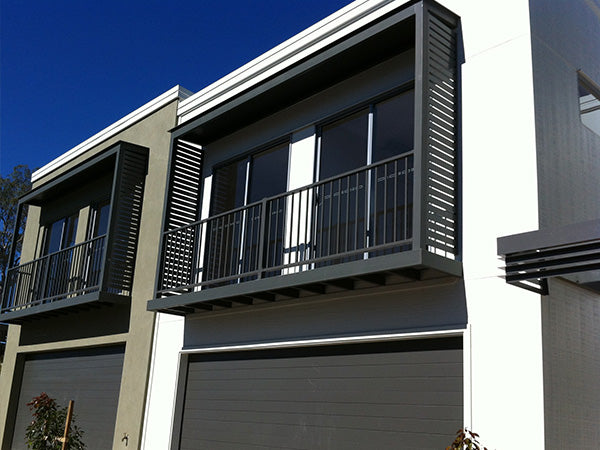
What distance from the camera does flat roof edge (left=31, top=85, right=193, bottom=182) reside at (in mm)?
13250

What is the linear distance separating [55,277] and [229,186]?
17.2 ft

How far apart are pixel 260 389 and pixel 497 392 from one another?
3.96 metres

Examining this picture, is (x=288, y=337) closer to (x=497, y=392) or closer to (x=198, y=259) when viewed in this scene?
(x=198, y=259)

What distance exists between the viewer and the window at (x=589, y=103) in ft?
29.1

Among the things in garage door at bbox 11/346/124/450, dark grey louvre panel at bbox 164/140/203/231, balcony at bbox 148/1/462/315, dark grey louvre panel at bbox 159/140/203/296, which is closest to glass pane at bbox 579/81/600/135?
balcony at bbox 148/1/462/315

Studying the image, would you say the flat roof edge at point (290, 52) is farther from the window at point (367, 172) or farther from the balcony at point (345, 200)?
the window at point (367, 172)

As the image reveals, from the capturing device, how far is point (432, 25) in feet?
26.3

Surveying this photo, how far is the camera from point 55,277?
48.0 feet

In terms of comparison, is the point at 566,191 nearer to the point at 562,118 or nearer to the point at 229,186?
the point at 562,118

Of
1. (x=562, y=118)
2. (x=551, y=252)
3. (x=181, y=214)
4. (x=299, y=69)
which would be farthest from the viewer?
(x=181, y=214)

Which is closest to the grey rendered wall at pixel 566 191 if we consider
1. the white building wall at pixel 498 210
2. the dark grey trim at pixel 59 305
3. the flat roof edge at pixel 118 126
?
the white building wall at pixel 498 210

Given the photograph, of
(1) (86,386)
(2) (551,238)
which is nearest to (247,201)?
(1) (86,386)

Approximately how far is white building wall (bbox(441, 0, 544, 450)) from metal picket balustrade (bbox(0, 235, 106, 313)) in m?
8.35

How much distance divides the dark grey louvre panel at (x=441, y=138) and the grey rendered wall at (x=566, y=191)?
1007mm
